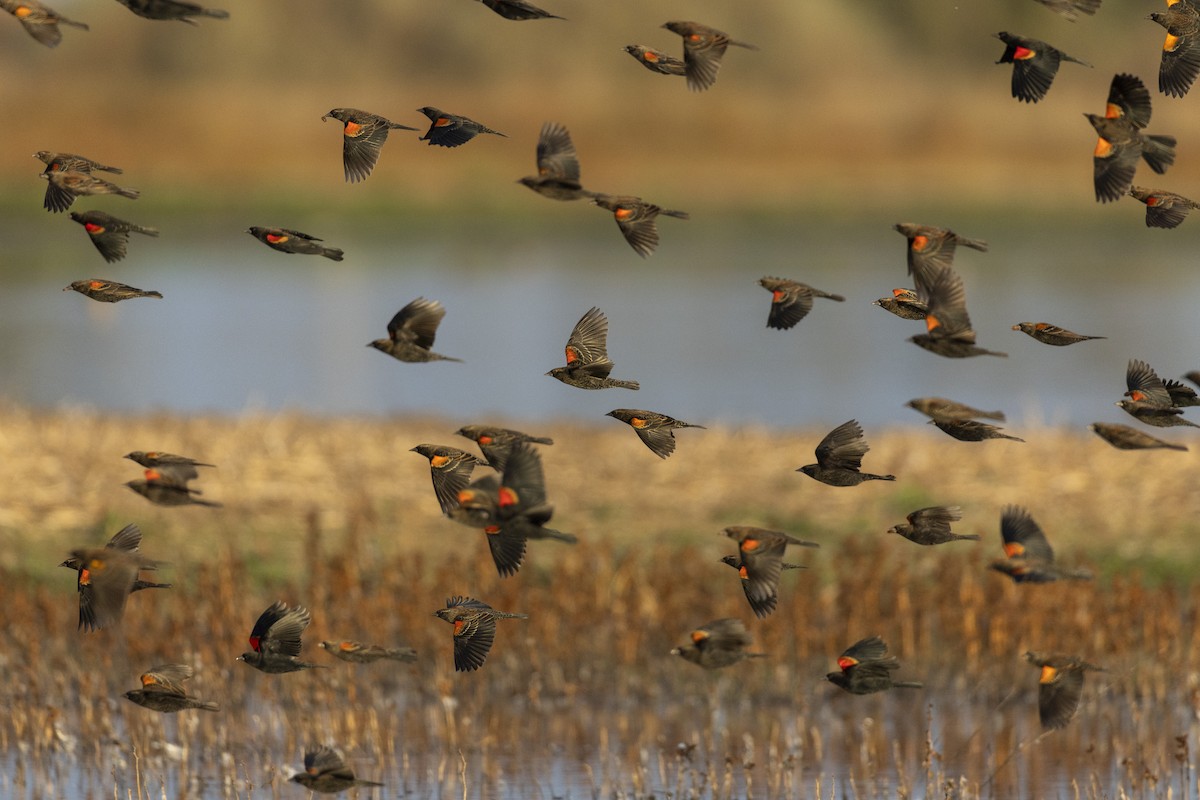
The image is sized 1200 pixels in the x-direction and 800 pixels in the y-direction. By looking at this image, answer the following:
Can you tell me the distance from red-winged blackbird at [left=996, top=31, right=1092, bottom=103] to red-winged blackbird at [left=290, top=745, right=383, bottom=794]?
5.10 meters

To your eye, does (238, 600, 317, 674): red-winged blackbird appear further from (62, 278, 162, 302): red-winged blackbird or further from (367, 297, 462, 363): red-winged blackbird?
(62, 278, 162, 302): red-winged blackbird

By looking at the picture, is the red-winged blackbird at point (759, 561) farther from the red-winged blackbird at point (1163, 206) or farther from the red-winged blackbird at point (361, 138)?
the red-winged blackbird at point (361, 138)

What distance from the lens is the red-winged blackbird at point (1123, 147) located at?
32.0 ft

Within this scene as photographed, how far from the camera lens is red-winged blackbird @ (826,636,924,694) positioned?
10281 mm

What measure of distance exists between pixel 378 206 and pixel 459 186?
4343 mm

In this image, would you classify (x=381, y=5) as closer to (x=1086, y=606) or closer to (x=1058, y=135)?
(x=1058, y=135)

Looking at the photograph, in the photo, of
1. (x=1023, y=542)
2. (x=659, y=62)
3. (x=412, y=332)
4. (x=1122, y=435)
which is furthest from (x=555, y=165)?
(x=1122, y=435)

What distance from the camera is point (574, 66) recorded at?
127m

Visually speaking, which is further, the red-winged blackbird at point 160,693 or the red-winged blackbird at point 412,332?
the red-winged blackbird at point 160,693

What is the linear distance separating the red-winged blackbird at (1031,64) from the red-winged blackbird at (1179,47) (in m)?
0.51

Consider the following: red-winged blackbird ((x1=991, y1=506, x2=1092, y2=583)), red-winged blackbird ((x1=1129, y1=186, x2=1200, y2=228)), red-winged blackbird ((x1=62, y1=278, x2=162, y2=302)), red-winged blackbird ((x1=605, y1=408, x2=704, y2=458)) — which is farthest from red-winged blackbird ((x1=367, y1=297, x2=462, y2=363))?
red-winged blackbird ((x1=1129, y1=186, x2=1200, y2=228))

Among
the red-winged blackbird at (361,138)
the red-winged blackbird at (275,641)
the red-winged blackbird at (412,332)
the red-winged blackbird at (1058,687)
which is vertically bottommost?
the red-winged blackbird at (275,641)

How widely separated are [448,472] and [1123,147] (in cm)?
385

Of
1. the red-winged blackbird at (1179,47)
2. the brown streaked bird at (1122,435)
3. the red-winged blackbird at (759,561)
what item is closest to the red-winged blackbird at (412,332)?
the red-winged blackbird at (759,561)
